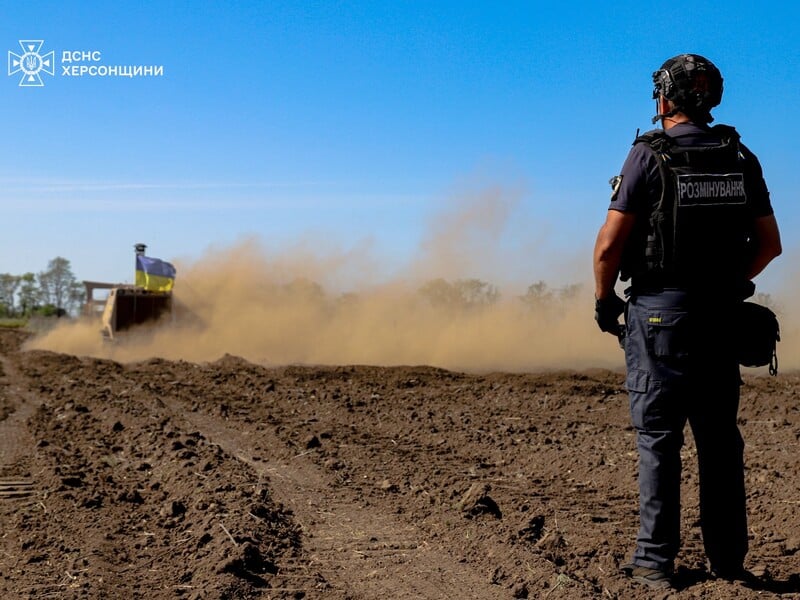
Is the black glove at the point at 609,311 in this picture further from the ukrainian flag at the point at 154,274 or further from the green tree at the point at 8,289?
the green tree at the point at 8,289

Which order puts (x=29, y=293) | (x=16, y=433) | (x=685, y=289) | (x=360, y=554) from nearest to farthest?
(x=685, y=289) → (x=360, y=554) → (x=16, y=433) → (x=29, y=293)

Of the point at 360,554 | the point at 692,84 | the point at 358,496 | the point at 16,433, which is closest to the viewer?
the point at 692,84

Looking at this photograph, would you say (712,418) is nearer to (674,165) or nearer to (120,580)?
(674,165)

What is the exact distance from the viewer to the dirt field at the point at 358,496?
184 inches

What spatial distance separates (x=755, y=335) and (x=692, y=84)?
1286 millimetres

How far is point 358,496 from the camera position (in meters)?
6.77

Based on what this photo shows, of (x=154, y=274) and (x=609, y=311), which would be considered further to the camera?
(x=154, y=274)

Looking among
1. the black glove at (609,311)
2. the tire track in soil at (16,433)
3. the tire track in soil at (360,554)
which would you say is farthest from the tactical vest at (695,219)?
the tire track in soil at (16,433)

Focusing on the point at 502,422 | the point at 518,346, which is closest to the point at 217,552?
the point at 502,422

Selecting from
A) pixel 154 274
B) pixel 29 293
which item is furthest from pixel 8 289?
pixel 154 274

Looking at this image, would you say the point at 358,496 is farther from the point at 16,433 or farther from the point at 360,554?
the point at 16,433

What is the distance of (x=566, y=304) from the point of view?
83.4ft

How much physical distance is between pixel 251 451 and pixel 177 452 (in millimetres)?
834

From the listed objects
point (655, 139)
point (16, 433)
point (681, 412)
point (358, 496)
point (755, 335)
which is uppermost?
point (655, 139)
